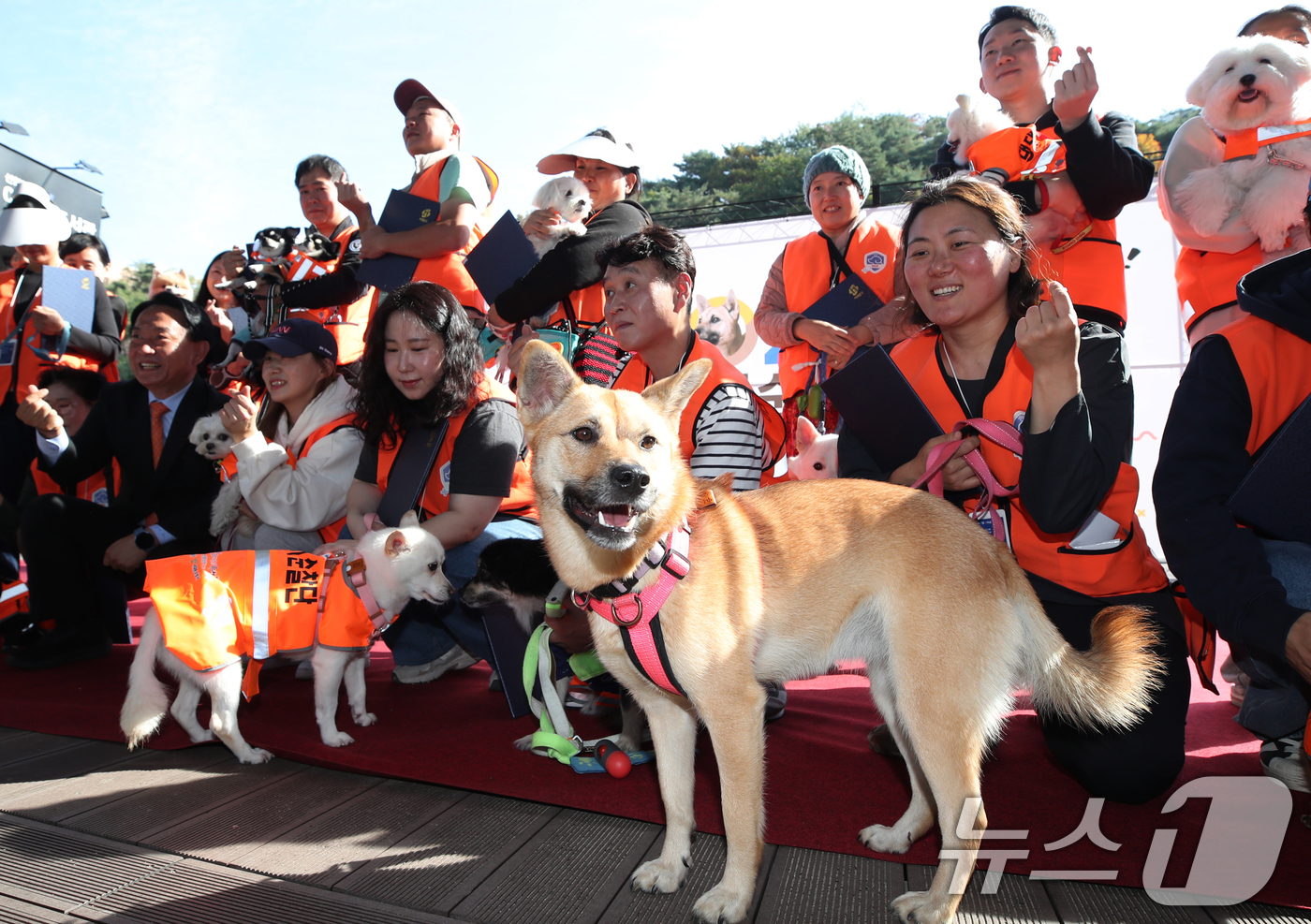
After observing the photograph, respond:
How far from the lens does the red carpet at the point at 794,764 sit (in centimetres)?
225

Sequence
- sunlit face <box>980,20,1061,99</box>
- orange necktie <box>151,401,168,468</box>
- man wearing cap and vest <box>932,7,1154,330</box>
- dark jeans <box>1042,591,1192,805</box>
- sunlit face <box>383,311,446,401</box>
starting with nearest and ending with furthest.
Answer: dark jeans <box>1042,591,1192,805</box>, man wearing cap and vest <box>932,7,1154,330</box>, sunlit face <box>383,311,446,401</box>, sunlit face <box>980,20,1061,99</box>, orange necktie <box>151,401,168,468</box>

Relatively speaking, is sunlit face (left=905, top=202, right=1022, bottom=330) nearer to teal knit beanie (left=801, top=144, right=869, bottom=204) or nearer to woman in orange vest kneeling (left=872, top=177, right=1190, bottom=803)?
woman in orange vest kneeling (left=872, top=177, right=1190, bottom=803)

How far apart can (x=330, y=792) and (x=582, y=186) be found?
369 cm

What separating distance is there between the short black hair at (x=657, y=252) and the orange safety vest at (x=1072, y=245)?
154 cm

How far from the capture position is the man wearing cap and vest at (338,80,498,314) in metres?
4.48

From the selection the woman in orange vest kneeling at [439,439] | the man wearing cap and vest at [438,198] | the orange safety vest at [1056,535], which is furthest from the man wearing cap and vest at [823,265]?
the man wearing cap and vest at [438,198]

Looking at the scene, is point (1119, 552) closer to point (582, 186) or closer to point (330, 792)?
point (330, 792)

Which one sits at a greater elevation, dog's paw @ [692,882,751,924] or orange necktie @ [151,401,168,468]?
orange necktie @ [151,401,168,468]

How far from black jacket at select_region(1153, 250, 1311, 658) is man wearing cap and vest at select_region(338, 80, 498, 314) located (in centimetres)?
379

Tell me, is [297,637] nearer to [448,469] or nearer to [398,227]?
[448,469]

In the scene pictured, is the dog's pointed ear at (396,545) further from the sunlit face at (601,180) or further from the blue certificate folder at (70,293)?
the blue certificate folder at (70,293)

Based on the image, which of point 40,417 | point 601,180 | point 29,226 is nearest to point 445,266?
point 601,180

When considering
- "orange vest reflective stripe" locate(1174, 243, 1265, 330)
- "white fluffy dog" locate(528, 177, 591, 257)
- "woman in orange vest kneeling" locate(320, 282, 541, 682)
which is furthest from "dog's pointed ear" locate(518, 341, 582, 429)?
"orange vest reflective stripe" locate(1174, 243, 1265, 330)

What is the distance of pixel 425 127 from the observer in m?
4.80
